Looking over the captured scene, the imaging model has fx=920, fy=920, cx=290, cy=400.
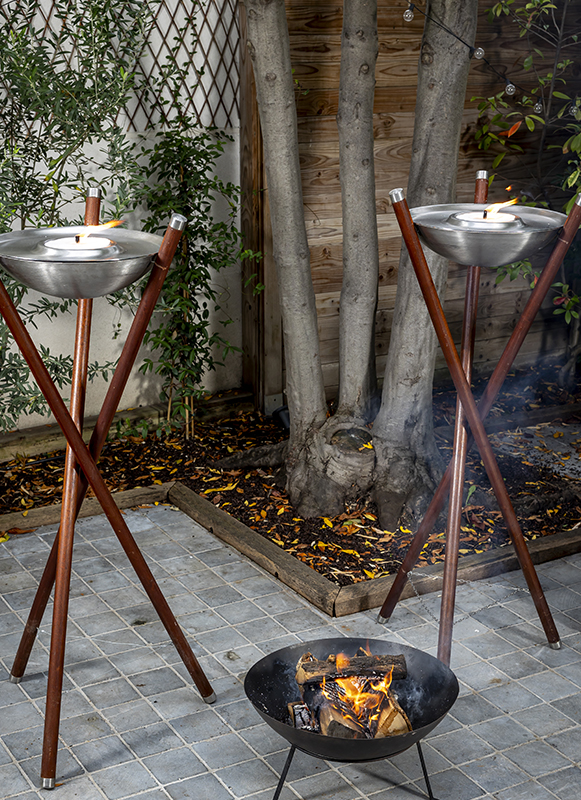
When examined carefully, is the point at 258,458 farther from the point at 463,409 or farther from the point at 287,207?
the point at 463,409

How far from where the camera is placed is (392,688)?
223 centimetres

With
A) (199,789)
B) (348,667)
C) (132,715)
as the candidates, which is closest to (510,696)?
(348,667)

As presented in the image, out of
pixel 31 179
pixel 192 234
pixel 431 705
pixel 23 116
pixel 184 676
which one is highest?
pixel 23 116

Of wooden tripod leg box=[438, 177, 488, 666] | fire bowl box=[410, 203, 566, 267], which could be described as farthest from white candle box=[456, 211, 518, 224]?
wooden tripod leg box=[438, 177, 488, 666]

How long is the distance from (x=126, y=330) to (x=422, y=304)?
5.21ft

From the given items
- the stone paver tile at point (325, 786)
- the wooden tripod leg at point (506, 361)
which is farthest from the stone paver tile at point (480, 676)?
the stone paver tile at point (325, 786)

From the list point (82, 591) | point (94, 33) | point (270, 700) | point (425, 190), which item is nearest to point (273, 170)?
point (425, 190)

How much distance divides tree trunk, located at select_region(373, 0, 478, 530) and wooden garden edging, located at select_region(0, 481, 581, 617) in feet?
Result: 1.34

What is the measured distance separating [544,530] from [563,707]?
113 cm

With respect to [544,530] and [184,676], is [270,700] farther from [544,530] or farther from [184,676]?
[544,530]

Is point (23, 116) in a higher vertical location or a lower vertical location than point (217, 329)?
higher

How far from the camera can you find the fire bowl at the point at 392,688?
194 centimetres

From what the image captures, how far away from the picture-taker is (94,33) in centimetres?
376

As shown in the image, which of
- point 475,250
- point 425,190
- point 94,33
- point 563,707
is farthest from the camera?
point 94,33
